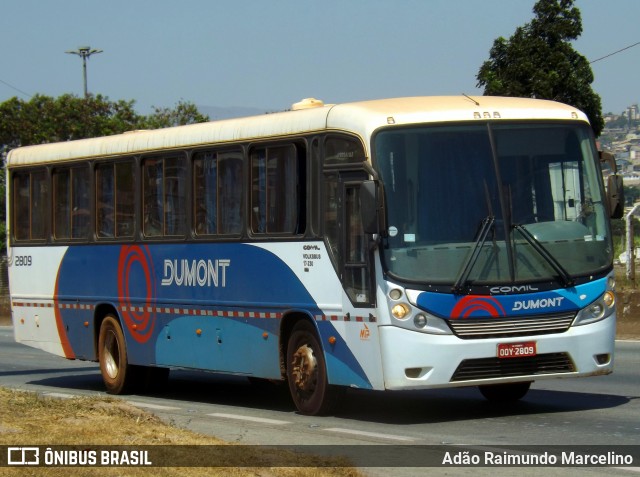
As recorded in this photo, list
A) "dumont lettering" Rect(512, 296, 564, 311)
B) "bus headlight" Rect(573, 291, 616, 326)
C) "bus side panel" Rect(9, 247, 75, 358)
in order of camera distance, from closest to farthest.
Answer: "dumont lettering" Rect(512, 296, 564, 311) < "bus headlight" Rect(573, 291, 616, 326) < "bus side panel" Rect(9, 247, 75, 358)

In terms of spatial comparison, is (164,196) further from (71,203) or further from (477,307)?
(477,307)

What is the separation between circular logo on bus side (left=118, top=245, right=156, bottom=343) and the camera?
1644 cm

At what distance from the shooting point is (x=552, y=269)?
40.7 feet

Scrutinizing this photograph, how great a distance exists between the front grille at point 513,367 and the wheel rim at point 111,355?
21.7 feet

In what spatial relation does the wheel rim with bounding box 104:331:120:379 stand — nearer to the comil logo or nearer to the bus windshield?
the bus windshield

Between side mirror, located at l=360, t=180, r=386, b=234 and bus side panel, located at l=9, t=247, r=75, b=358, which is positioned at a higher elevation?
side mirror, located at l=360, t=180, r=386, b=234

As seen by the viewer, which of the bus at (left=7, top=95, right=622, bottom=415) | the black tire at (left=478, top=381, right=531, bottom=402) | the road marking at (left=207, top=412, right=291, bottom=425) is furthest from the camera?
the black tire at (left=478, top=381, right=531, bottom=402)

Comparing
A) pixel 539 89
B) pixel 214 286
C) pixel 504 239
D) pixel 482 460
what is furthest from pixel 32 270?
pixel 539 89

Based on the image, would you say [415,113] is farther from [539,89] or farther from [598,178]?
[539,89]

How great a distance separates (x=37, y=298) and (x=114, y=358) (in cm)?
200

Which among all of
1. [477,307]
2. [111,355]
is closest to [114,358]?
[111,355]


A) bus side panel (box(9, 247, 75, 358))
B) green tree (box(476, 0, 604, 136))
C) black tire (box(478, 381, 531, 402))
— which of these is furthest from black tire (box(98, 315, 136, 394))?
green tree (box(476, 0, 604, 136))

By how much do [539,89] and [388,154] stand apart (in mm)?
23509

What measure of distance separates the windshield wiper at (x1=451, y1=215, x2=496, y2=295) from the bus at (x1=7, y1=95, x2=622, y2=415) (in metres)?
0.01
